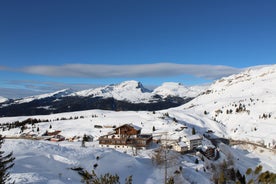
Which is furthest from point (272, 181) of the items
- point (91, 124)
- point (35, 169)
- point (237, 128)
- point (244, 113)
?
point (244, 113)

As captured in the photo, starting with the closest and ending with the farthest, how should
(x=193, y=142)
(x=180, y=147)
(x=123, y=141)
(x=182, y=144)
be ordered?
(x=180, y=147) < (x=123, y=141) < (x=182, y=144) < (x=193, y=142)

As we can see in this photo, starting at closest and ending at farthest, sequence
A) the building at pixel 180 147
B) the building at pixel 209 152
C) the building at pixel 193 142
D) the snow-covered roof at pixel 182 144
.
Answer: the building at pixel 180 147 → the building at pixel 209 152 → the snow-covered roof at pixel 182 144 → the building at pixel 193 142

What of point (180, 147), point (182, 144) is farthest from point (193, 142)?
point (180, 147)

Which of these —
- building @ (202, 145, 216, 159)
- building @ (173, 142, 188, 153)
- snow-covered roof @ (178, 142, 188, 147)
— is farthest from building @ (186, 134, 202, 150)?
building @ (202, 145, 216, 159)

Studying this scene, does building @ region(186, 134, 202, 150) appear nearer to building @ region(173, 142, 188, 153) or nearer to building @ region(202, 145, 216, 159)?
building @ region(173, 142, 188, 153)

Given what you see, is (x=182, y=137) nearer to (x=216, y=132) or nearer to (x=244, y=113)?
(x=216, y=132)

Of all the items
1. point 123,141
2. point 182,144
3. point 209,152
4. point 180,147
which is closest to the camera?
point 180,147

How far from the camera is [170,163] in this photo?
53.9 m

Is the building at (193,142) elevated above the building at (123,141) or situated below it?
below

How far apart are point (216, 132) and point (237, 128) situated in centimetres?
1508

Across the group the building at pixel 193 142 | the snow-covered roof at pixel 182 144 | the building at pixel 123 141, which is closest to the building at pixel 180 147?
the snow-covered roof at pixel 182 144

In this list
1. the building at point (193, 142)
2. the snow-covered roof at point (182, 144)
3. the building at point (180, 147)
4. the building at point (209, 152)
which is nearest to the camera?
the building at point (180, 147)

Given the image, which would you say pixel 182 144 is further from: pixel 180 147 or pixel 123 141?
pixel 123 141

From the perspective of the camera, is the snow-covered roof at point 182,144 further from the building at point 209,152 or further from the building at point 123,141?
the building at point 123,141
